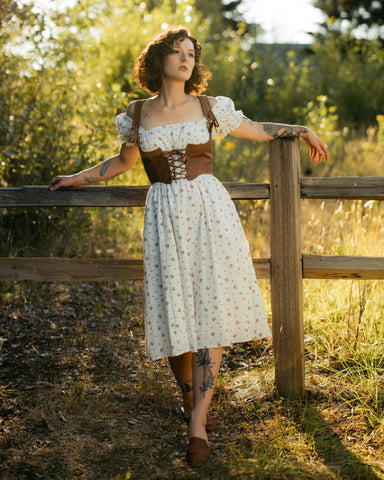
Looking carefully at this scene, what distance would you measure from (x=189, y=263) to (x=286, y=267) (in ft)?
2.34

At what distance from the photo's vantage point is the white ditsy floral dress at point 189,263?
2.65 meters

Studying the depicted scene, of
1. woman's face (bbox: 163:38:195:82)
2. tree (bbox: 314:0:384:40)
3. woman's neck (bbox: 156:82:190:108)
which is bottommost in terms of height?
woman's neck (bbox: 156:82:190:108)

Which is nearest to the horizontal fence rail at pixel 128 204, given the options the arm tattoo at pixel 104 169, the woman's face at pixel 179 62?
the arm tattoo at pixel 104 169

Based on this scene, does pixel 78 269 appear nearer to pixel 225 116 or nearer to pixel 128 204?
pixel 128 204

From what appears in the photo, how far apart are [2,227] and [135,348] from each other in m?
2.15

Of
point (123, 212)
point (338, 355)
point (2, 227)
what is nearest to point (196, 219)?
point (338, 355)

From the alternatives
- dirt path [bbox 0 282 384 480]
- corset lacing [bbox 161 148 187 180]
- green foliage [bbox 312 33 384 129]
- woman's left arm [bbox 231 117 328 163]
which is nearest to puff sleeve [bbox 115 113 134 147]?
corset lacing [bbox 161 148 187 180]

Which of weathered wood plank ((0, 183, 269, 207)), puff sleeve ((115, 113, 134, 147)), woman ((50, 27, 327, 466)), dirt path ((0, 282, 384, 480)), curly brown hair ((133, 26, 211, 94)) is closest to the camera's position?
dirt path ((0, 282, 384, 480))

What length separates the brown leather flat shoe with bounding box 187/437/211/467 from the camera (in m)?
2.56

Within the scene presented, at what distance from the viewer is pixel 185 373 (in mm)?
2926

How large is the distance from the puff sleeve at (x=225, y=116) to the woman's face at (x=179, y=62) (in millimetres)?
228

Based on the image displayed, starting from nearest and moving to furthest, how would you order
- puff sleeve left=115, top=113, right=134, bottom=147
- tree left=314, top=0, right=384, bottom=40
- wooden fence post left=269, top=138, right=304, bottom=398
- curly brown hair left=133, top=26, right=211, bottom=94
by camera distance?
1. curly brown hair left=133, top=26, right=211, bottom=94
2. puff sleeve left=115, top=113, right=134, bottom=147
3. wooden fence post left=269, top=138, right=304, bottom=398
4. tree left=314, top=0, right=384, bottom=40

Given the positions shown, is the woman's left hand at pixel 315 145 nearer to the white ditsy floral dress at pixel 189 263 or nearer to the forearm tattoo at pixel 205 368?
the white ditsy floral dress at pixel 189 263

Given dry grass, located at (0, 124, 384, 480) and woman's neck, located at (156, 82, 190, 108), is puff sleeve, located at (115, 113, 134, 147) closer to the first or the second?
woman's neck, located at (156, 82, 190, 108)
